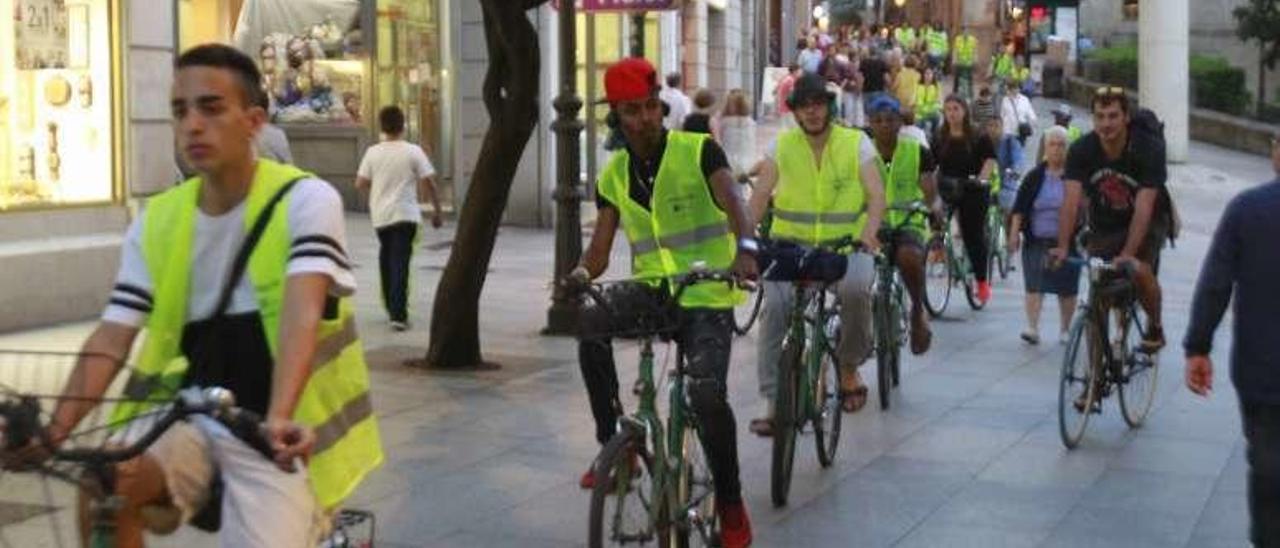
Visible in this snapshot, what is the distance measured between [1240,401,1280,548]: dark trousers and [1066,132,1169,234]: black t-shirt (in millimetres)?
4122

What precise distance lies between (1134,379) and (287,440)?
290 inches

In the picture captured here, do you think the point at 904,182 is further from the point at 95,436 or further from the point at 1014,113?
the point at 1014,113

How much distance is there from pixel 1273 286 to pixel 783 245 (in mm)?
2984

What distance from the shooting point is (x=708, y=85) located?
4041 cm

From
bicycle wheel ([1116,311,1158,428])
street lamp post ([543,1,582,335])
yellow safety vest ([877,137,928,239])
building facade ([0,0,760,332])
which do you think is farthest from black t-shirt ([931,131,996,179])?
bicycle wheel ([1116,311,1158,428])

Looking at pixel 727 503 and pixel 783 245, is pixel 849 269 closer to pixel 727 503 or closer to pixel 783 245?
pixel 783 245

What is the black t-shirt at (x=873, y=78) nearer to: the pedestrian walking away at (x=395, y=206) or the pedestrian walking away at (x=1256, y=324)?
the pedestrian walking away at (x=395, y=206)

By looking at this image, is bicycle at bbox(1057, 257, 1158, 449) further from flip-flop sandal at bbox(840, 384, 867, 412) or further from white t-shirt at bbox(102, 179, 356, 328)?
white t-shirt at bbox(102, 179, 356, 328)

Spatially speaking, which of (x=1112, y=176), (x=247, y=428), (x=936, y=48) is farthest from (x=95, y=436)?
(x=936, y=48)

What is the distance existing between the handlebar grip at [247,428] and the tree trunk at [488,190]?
793 cm

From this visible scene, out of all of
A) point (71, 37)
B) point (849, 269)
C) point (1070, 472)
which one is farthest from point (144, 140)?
point (1070, 472)

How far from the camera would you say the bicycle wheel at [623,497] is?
18.5ft

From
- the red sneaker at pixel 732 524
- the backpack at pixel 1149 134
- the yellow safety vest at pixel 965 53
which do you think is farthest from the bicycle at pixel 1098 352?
the yellow safety vest at pixel 965 53

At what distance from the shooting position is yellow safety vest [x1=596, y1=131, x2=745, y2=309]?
6828 mm
